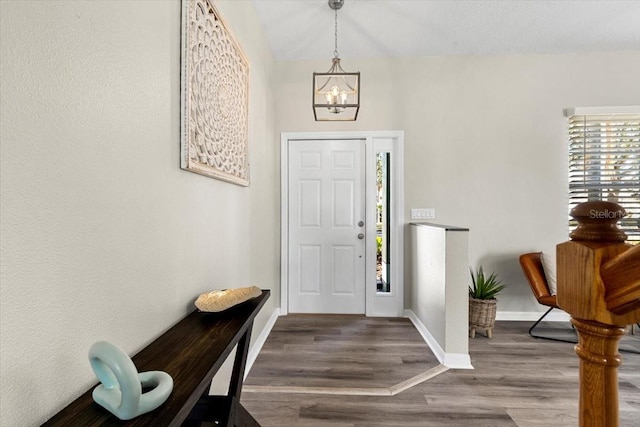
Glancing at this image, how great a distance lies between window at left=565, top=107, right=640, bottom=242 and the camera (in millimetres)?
3162

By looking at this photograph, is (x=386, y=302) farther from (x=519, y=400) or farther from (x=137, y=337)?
(x=137, y=337)

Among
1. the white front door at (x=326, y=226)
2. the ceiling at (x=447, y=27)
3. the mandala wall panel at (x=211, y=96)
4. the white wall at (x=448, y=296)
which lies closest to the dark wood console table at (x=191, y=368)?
the mandala wall panel at (x=211, y=96)

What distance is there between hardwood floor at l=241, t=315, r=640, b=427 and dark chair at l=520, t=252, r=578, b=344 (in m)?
0.31

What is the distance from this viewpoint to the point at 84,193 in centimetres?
77

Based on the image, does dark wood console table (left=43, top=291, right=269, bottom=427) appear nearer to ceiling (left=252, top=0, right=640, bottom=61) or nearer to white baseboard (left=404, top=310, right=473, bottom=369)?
white baseboard (left=404, top=310, right=473, bottom=369)

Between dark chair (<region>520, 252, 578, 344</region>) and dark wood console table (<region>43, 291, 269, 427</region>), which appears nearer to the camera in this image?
dark wood console table (<region>43, 291, 269, 427</region>)

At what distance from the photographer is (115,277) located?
886 millimetres

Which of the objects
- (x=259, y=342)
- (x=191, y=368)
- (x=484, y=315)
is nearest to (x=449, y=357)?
(x=484, y=315)

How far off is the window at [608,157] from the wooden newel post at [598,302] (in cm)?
351

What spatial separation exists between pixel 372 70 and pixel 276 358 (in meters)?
3.02

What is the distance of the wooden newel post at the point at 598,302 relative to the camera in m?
0.46

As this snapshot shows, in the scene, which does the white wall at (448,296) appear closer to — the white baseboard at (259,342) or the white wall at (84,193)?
the white baseboard at (259,342)

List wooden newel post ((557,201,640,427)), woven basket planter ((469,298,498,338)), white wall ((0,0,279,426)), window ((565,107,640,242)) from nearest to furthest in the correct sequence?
1. wooden newel post ((557,201,640,427))
2. white wall ((0,0,279,426))
3. woven basket planter ((469,298,498,338))
4. window ((565,107,640,242))

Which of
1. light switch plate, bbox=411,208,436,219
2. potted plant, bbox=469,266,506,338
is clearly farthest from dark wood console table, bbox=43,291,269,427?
light switch plate, bbox=411,208,436,219
